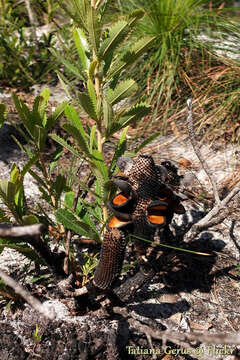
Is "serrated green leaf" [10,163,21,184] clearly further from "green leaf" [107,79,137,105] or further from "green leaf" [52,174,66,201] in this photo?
"green leaf" [107,79,137,105]

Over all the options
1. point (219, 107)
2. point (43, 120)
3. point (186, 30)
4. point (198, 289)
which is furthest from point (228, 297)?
point (186, 30)

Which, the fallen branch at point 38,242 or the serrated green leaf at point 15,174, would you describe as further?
the serrated green leaf at point 15,174

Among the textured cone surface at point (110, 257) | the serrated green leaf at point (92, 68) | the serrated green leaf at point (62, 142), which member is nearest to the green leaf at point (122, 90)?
the serrated green leaf at point (92, 68)

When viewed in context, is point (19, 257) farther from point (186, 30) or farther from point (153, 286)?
point (186, 30)

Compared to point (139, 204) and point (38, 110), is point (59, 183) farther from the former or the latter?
point (139, 204)

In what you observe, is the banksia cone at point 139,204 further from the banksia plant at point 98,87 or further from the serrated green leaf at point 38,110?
the serrated green leaf at point 38,110

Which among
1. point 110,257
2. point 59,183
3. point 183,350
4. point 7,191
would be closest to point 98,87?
point 59,183

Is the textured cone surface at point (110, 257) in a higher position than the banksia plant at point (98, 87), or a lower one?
lower
